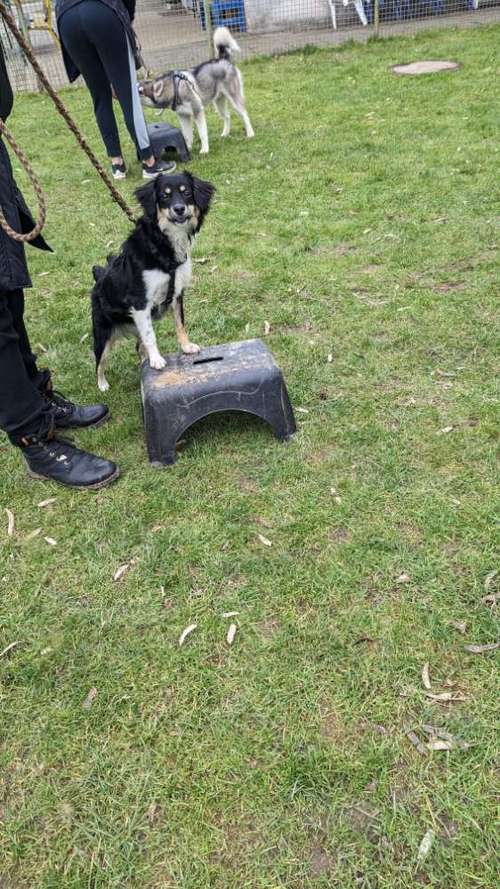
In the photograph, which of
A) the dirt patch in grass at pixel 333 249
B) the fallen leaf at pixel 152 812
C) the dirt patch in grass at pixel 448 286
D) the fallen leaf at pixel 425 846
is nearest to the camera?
the fallen leaf at pixel 425 846

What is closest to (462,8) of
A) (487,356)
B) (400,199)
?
(400,199)

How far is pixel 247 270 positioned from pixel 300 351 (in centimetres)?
132

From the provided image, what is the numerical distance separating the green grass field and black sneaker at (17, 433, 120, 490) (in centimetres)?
9

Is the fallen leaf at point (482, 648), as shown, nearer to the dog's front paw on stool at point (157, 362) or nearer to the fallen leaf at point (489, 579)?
the fallen leaf at point (489, 579)

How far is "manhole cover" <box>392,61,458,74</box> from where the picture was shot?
927 centimetres

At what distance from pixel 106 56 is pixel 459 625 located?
5889mm

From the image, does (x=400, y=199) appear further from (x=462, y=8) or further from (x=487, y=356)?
(x=462, y=8)

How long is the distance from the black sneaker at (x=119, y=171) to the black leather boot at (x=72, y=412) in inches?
170

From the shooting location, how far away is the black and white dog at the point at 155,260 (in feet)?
9.41

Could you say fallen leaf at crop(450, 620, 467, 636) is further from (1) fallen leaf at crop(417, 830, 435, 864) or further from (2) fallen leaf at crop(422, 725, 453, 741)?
(1) fallen leaf at crop(417, 830, 435, 864)

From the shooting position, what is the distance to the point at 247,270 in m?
4.78

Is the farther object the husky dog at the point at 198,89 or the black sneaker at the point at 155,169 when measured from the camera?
the husky dog at the point at 198,89

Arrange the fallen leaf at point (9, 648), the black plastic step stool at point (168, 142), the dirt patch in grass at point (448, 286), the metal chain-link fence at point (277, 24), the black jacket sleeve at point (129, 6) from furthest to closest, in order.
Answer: the metal chain-link fence at point (277, 24) → the black plastic step stool at point (168, 142) → the black jacket sleeve at point (129, 6) → the dirt patch in grass at point (448, 286) → the fallen leaf at point (9, 648)

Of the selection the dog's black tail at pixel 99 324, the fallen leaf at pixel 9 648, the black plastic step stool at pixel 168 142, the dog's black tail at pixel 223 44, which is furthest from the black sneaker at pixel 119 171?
the fallen leaf at pixel 9 648
